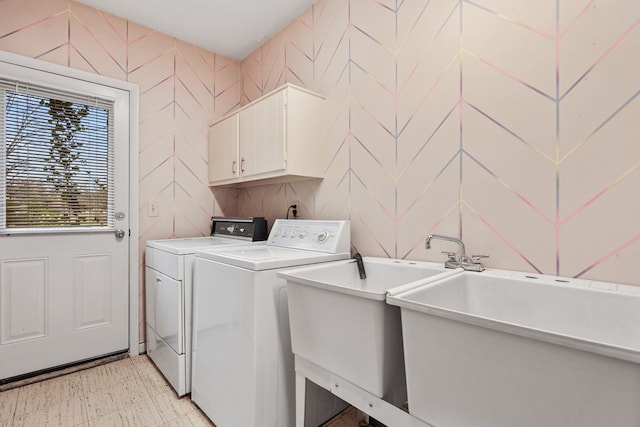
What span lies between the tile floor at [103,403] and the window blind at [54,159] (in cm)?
101

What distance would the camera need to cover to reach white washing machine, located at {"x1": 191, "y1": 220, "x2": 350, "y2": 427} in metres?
1.32

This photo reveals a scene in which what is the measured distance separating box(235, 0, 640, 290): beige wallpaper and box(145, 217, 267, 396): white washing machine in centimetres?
79

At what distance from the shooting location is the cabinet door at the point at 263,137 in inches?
79.0

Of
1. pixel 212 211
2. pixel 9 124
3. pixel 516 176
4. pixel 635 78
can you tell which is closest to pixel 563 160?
pixel 516 176

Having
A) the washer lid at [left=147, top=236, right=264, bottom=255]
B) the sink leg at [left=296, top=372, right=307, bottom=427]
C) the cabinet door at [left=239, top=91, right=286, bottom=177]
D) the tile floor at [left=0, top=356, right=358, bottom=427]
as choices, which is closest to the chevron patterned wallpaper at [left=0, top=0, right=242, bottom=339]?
the washer lid at [left=147, top=236, right=264, bottom=255]

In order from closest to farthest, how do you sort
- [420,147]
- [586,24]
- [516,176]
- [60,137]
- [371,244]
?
[586,24]
[516,176]
[420,147]
[371,244]
[60,137]

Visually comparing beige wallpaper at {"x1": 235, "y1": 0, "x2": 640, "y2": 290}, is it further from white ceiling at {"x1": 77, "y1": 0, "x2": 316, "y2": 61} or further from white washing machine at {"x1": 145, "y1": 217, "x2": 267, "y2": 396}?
white washing machine at {"x1": 145, "y1": 217, "x2": 267, "y2": 396}

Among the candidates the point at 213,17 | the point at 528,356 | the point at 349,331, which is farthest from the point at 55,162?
the point at 528,356

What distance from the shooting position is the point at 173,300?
6.09 ft

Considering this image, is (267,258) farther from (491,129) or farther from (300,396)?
(491,129)

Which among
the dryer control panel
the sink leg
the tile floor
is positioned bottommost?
the tile floor

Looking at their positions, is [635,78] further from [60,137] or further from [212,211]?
[60,137]

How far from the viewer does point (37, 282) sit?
2035 mm

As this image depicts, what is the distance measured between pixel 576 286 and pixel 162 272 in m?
2.16
